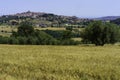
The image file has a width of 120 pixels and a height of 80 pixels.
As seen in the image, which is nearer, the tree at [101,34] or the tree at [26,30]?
the tree at [101,34]

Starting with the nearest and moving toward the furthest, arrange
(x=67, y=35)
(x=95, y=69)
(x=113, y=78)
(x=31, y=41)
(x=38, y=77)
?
(x=113, y=78)
(x=38, y=77)
(x=95, y=69)
(x=31, y=41)
(x=67, y=35)

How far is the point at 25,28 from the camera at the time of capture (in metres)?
103

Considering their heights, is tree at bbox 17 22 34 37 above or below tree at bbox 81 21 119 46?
below

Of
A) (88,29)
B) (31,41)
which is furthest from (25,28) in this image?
(88,29)

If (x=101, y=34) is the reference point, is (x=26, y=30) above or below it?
below

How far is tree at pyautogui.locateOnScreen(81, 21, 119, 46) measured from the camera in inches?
2694

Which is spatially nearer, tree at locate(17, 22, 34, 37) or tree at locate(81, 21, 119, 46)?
tree at locate(81, 21, 119, 46)

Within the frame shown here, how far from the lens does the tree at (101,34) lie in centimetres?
6844

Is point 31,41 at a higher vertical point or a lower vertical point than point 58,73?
lower

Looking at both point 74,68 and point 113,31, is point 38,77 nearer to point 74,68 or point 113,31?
point 74,68

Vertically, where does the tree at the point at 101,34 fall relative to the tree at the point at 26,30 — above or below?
above

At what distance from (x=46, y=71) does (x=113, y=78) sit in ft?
9.84

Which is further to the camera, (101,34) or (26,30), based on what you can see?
(26,30)

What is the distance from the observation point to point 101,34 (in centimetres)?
6919
